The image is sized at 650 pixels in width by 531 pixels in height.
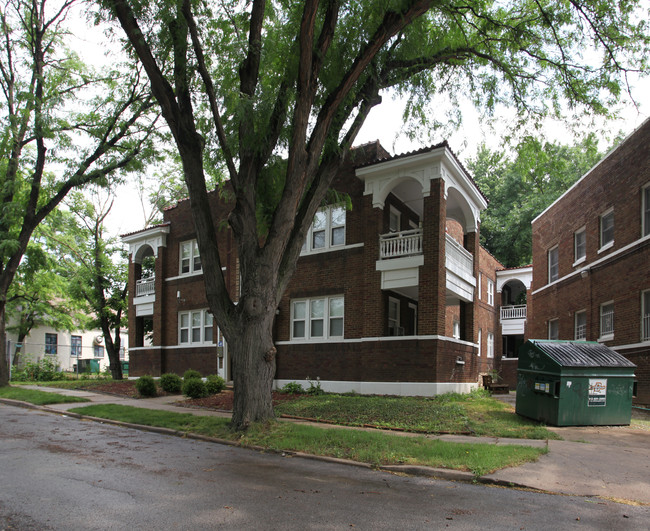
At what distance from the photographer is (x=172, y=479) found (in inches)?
258

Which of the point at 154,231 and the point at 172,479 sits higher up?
the point at 154,231

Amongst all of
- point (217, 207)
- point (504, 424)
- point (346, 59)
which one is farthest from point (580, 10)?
point (217, 207)

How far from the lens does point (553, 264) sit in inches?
951

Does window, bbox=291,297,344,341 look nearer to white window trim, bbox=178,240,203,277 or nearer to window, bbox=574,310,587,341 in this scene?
white window trim, bbox=178,240,203,277

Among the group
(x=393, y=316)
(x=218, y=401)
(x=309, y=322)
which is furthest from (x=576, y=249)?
(x=218, y=401)

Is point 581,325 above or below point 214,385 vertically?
above

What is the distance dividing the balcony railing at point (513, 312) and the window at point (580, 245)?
12118mm

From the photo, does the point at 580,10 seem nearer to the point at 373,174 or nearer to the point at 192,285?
the point at 373,174

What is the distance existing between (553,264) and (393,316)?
997cm

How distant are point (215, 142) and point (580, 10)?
320 inches

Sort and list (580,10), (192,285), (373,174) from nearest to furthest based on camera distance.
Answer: (580,10) → (373,174) → (192,285)

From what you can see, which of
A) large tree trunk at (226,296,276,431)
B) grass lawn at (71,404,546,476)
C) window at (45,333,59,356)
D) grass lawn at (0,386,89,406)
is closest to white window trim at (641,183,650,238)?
grass lawn at (71,404,546,476)

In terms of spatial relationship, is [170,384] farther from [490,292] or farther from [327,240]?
[490,292]

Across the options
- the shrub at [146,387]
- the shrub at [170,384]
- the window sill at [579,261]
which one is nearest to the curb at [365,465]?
the shrub at [146,387]
